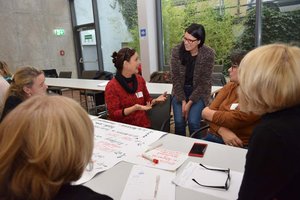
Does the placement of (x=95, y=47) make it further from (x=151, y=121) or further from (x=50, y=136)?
(x=50, y=136)

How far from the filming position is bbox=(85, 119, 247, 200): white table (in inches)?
46.9

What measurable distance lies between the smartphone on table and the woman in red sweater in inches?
33.1

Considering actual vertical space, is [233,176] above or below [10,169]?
below

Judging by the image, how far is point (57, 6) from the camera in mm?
8414

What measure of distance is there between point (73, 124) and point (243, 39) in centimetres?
520

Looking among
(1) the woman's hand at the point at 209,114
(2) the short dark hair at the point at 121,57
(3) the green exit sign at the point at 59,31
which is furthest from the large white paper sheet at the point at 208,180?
(3) the green exit sign at the point at 59,31

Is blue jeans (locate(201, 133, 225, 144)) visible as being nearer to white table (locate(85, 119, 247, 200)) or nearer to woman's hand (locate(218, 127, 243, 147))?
woman's hand (locate(218, 127, 243, 147))

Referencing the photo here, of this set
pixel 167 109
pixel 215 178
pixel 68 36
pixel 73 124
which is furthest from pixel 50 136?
pixel 68 36

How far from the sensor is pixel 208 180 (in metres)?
1.26

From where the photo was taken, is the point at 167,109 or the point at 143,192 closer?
the point at 143,192

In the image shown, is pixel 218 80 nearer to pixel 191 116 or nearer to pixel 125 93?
pixel 191 116

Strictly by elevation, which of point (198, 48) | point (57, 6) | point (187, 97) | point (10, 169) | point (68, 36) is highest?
point (57, 6)

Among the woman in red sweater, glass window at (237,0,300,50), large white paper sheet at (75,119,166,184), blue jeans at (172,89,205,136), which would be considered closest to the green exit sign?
glass window at (237,0,300,50)

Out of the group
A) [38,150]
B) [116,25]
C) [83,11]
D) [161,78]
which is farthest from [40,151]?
[83,11]
